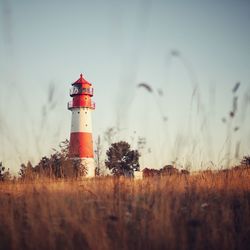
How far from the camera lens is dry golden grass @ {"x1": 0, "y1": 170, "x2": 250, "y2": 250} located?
9.29 ft

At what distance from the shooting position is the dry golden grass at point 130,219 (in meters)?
2.83

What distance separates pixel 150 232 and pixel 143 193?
47.8 inches

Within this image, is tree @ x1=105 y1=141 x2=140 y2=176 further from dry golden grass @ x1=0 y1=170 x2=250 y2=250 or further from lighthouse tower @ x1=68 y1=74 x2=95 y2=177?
lighthouse tower @ x1=68 y1=74 x2=95 y2=177

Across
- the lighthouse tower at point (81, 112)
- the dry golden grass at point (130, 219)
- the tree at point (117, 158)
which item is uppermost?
the lighthouse tower at point (81, 112)

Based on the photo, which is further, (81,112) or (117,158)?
(81,112)

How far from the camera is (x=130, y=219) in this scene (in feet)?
10.4

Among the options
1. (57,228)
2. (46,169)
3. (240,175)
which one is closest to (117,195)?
(57,228)

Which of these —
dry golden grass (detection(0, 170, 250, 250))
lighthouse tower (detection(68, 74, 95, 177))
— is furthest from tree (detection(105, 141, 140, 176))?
lighthouse tower (detection(68, 74, 95, 177))

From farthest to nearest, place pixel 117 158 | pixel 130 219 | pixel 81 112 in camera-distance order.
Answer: pixel 81 112 < pixel 117 158 < pixel 130 219

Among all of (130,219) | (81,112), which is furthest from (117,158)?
(81,112)

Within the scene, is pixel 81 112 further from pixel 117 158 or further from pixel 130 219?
pixel 130 219

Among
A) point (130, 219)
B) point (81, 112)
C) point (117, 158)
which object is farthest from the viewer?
point (81, 112)

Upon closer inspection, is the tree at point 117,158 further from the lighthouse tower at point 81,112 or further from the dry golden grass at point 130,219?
the lighthouse tower at point 81,112

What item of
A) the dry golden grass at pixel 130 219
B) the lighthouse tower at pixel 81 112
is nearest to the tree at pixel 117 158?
the dry golden grass at pixel 130 219
